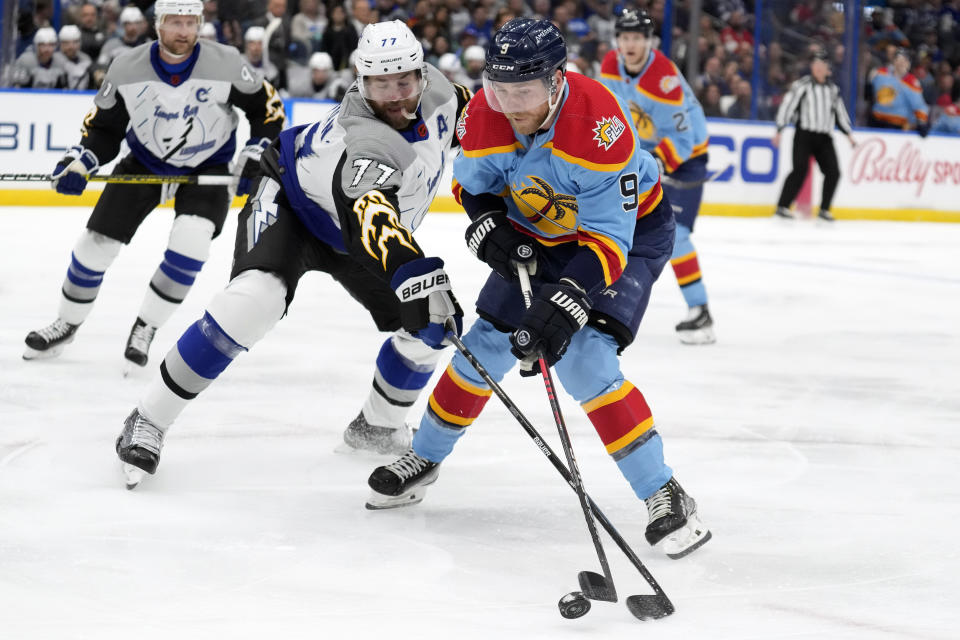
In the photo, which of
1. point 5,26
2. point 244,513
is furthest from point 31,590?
point 5,26

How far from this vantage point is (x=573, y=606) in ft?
6.38

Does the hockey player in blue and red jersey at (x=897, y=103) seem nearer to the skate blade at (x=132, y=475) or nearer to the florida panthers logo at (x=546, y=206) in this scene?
the florida panthers logo at (x=546, y=206)

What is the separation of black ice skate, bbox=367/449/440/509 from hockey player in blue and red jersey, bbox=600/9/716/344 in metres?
2.31

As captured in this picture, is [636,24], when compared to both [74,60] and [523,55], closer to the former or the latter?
[523,55]

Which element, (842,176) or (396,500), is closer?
(396,500)

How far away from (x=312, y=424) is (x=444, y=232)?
15.3ft

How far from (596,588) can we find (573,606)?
0.25 feet

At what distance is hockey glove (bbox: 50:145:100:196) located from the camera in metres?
3.70

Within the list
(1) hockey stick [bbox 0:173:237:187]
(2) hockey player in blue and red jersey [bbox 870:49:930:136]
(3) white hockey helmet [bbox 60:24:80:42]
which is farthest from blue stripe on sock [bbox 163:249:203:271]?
(2) hockey player in blue and red jersey [bbox 870:49:930:136]

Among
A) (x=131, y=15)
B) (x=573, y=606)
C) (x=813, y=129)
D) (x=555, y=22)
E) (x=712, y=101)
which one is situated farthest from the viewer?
(x=555, y=22)

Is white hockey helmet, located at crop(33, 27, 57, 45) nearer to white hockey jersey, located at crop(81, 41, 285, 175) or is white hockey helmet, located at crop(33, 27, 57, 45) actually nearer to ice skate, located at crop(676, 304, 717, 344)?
white hockey jersey, located at crop(81, 41, 285, 175)

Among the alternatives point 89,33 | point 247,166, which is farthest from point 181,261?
point 89,33

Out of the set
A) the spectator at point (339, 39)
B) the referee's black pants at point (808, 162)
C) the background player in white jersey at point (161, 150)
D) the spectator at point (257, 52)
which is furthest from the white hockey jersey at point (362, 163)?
the referee's black pants at point (808, 162)

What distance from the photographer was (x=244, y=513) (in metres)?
2.48
